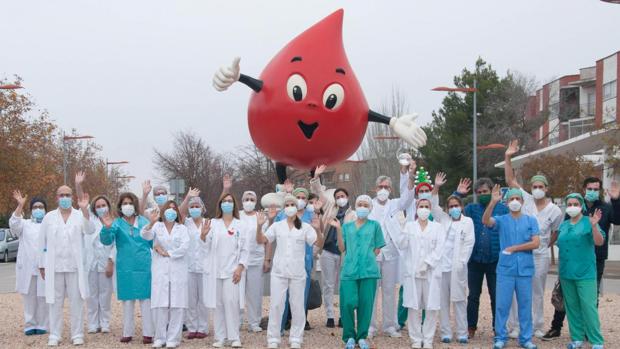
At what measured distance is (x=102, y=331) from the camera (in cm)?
1131

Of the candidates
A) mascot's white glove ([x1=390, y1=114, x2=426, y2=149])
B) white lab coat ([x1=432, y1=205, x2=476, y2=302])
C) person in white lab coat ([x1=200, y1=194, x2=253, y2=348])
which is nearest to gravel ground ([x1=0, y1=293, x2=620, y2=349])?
person in white lab coat ([x1=200, y1=194, x2=253, y2=348])

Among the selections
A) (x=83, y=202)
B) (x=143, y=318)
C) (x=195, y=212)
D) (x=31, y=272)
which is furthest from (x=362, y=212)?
(x=31, y=272)

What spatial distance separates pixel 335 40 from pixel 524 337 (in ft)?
18.6

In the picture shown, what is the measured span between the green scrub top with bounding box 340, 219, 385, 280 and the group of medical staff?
13 mm

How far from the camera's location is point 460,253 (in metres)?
10.2

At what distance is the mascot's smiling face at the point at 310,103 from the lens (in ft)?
41.5

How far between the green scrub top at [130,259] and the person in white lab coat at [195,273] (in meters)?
0.61

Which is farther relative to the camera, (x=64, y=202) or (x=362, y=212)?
(x=64, y=202)

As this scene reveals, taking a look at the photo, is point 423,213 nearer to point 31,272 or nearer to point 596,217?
point 596,217

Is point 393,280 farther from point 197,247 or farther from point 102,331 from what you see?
point 102,331

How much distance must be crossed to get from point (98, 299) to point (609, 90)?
3761cm

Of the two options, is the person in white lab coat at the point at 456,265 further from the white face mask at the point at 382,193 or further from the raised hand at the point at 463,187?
the white face mask at the point at 382,193

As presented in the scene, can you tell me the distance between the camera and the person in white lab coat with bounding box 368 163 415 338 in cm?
1077

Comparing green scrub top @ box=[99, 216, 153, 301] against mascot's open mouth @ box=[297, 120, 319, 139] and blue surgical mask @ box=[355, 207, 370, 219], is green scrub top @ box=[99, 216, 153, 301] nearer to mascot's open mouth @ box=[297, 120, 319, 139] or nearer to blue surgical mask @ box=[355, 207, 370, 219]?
blue surgical mask @ box=[355, 207, 370, 219]
